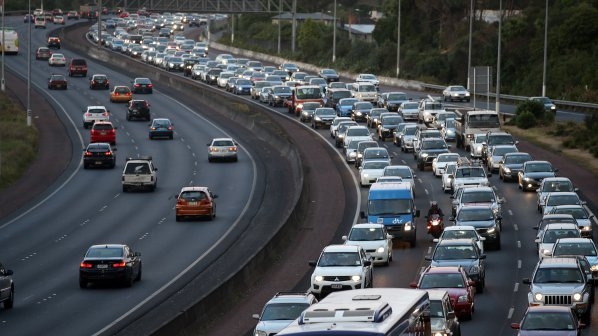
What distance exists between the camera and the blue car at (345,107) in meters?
97.1

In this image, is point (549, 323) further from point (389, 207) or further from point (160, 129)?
point (160, 129)

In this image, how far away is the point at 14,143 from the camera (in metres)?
88.9

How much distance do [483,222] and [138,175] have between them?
84.4 feet

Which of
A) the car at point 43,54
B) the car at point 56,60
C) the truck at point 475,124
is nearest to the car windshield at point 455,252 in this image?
the truck at point 475,124

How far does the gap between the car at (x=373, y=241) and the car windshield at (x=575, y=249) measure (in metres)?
6.74

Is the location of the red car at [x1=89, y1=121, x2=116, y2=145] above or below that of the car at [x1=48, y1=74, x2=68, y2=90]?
below

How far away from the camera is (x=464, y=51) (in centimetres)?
14112

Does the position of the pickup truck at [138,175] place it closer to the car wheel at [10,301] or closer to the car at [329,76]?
the car wheel at [10,301]

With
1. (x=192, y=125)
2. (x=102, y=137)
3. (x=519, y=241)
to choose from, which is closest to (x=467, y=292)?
(x=519, y=241)

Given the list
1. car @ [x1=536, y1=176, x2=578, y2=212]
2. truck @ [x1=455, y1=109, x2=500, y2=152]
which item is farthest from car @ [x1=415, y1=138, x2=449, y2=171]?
car @ [x1=536, y1=176, x2=578, y2=212]

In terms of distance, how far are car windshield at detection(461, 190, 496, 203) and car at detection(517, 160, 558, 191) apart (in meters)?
9.89

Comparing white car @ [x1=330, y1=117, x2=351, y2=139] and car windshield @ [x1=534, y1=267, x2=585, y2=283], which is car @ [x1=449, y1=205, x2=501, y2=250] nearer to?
car windshield @ [x1=534, y1=267, x2=585, y2=283]

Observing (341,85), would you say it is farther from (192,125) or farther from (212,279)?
(212,279)

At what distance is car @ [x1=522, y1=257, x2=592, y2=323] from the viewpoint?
118ft
